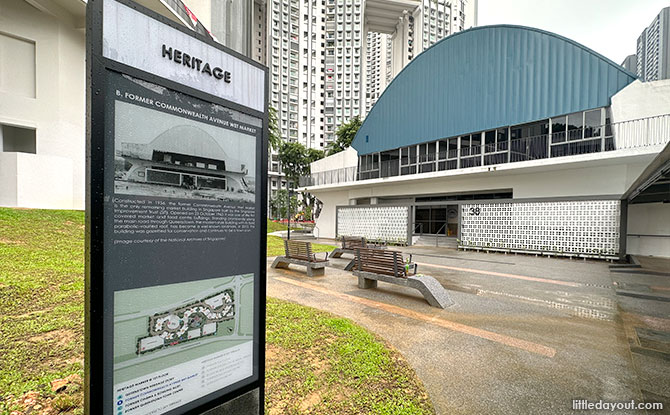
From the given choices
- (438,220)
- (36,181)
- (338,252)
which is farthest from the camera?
(438,220)

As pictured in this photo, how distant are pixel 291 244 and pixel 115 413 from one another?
298 inches

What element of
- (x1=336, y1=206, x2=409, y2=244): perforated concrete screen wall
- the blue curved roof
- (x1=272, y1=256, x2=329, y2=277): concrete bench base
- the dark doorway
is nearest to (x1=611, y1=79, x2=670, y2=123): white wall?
the blue curved roof

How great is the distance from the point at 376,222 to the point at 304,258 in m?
13.1

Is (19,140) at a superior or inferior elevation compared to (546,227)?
superior

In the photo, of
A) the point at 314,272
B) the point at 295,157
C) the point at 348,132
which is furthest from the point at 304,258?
the point at 295,157

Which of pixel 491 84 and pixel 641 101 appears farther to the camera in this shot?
pixel 491 84

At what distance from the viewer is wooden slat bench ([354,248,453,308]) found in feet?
19.3

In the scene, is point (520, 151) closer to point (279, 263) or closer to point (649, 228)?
point (649, 228)

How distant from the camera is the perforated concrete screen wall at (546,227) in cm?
1283

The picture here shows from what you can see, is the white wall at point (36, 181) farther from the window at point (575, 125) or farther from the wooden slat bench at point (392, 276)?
the window at point (575, 125)

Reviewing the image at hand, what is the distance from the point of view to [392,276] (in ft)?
21.4

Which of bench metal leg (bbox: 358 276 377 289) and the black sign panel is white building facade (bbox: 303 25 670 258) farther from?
the black sign panel

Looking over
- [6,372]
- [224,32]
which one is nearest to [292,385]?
[6,372]

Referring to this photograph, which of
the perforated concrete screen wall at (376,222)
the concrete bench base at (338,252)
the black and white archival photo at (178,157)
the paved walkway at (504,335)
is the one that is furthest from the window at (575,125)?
the black and white archival photo at (178,157)
